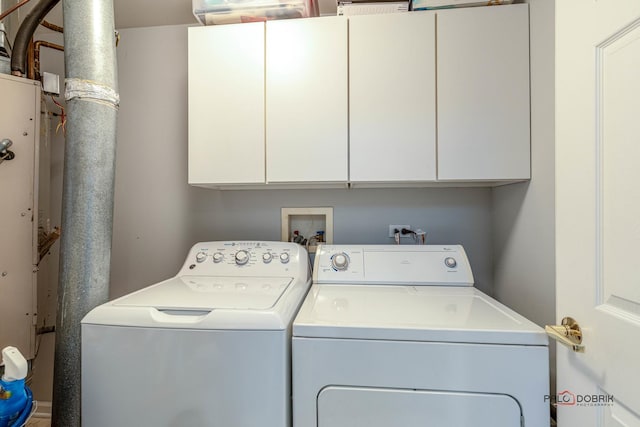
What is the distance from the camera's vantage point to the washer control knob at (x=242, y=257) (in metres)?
1.48

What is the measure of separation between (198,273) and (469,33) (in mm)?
1668

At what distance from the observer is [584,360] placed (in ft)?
2.35

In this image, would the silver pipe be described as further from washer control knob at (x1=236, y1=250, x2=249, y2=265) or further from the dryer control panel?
the dryer control panel

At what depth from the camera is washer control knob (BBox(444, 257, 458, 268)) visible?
4.70 feet

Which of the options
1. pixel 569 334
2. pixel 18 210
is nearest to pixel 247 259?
pixel 18 210

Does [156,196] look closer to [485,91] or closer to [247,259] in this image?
[247,259]

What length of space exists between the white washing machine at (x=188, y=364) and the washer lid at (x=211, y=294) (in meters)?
0.01

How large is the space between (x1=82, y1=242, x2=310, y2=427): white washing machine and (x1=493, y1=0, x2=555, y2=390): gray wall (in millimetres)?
1026

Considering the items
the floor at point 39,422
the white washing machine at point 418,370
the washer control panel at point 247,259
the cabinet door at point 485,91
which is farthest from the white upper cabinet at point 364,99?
the floor at point 39,422

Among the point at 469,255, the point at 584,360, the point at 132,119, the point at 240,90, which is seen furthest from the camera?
the point at 132,119

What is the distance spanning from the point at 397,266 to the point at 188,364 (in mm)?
966

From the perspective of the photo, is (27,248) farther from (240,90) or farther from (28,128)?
(240,90)

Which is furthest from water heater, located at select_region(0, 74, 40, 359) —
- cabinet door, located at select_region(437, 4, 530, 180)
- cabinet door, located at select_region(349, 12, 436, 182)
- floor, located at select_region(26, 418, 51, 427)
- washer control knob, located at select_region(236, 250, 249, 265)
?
cabinet door, located at select_region(437, 4, 530, 180)

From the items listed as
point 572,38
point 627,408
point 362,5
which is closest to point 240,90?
point 362,5
